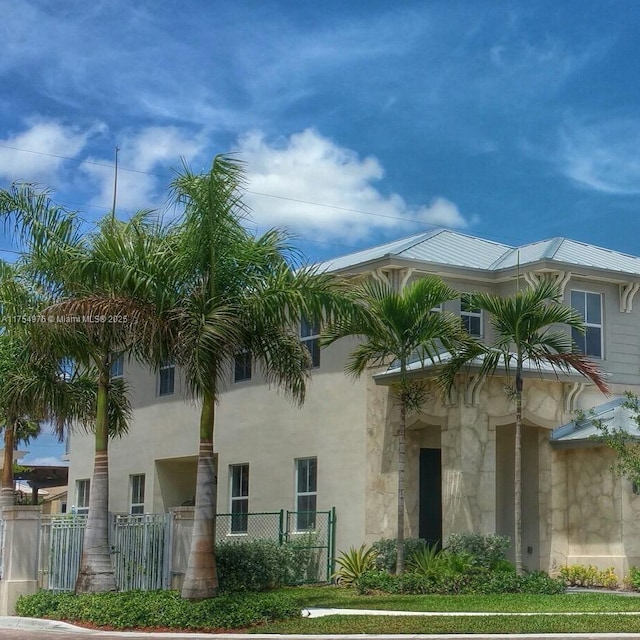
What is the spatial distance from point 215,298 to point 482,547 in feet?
29.4

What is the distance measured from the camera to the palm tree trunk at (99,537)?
18172mm

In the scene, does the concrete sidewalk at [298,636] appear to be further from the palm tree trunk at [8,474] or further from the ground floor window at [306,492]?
the palm tree trunk at [8,474]

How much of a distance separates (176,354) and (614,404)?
41.0ft

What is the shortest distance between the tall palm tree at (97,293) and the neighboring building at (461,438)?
5401mm

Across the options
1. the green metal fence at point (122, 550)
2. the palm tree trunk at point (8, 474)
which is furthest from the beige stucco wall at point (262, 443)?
the green metal fence at point (122, 550)

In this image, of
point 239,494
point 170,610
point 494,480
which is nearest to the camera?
point 170,610

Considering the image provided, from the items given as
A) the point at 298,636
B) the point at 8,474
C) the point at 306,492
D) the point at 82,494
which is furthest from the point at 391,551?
the point at 82,494

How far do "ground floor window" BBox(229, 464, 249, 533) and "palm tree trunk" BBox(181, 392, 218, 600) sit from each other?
11.8 metres

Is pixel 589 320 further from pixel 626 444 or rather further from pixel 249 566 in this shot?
pixel 249 566

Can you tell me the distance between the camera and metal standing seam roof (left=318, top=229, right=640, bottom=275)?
27.1m

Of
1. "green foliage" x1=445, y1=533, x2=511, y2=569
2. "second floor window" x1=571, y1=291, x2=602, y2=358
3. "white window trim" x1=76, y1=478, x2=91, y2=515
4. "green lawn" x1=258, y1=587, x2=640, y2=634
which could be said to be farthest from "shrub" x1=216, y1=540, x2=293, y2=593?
"white window trim" x1=76, y1=478, x2=91, y2=515

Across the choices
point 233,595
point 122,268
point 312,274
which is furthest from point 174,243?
point 233,595

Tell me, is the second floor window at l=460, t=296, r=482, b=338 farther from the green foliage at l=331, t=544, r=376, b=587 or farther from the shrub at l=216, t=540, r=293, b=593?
the shrub at l=216, t=540, r=293, b=593

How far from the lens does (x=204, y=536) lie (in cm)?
1723
